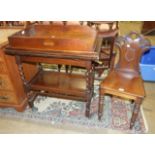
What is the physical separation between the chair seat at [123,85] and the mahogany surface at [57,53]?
17 cm

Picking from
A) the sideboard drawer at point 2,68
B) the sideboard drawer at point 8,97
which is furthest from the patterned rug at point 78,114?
the sideboard drawer at point 2,68

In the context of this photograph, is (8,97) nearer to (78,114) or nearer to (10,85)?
(10,85)

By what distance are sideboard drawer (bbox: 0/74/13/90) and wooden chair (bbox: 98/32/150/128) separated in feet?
3.11

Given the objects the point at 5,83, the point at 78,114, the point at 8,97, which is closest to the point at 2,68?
the point at 5,83

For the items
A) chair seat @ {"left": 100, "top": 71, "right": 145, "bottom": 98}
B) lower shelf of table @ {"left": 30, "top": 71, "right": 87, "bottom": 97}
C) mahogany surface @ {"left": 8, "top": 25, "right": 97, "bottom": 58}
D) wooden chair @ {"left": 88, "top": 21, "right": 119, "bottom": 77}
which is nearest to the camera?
mahogany surface @ {"left": 8, "top": 25, "right": 97, "bottom": 58}

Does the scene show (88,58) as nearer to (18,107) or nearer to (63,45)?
(63,45)

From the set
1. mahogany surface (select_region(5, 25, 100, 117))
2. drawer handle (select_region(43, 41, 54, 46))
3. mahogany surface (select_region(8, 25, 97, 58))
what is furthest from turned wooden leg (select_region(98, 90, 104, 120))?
drawer handle (select_region(43, 41, 54, 46))

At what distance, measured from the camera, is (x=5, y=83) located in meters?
1.78

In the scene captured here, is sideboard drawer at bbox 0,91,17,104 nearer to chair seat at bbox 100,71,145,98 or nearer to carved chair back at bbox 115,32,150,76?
chair seat at bbox 100,71,145,98

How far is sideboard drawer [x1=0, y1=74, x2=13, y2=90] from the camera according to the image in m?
1.73
